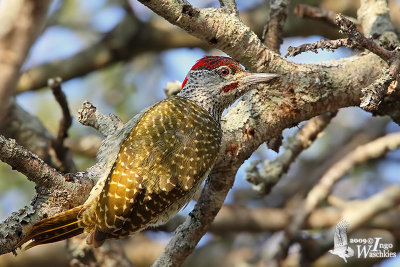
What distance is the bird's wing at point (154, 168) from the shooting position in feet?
11.1

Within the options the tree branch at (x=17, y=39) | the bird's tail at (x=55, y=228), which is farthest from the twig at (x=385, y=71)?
the tree branch at (x=17, y=39)

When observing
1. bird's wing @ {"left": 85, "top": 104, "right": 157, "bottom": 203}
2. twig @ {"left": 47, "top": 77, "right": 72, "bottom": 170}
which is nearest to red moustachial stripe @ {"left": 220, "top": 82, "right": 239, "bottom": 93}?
bird's wing @ {"left": 85, "top": 104, "right": 157, "bottom": 203}

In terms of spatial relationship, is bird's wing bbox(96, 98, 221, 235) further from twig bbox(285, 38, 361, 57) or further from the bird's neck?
twig bbox(285, 38, 361, 57)

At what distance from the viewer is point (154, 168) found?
11.6 ft

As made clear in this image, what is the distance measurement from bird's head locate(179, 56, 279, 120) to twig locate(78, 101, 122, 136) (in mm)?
831

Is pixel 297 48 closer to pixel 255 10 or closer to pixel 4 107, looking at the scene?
pixel 4 107

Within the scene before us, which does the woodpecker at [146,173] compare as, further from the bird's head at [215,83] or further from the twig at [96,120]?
the bird's head at [215,83]

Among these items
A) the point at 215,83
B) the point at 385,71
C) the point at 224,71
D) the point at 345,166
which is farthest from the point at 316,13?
the point at 385,71

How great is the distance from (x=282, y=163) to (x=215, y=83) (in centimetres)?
84

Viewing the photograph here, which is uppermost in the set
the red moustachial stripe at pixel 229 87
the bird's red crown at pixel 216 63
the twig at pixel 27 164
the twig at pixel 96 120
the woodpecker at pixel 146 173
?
the bird's red crown at pixel 216 63

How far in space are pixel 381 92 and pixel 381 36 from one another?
4.50 ft

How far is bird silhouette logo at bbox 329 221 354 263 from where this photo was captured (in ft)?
15.8

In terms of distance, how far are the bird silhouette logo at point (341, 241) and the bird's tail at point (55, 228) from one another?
90.6 inches

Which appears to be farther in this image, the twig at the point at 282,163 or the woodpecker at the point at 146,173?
the twig at the point at 282,163
